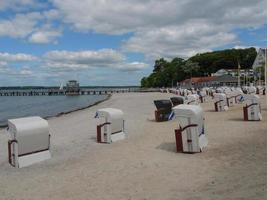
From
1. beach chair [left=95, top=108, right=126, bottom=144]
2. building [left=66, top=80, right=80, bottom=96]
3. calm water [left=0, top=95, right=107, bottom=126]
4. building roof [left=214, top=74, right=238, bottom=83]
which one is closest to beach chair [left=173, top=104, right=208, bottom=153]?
beach chair [left=95, top=108, right=126, bottom=144]

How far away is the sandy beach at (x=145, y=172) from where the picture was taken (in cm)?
755

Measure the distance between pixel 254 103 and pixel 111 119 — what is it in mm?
7622

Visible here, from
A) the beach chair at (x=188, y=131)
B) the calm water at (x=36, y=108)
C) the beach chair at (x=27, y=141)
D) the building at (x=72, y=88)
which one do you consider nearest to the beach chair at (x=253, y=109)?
the beach chair at (x=188, y=131)

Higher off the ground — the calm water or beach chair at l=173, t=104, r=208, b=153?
beach chair at l=173, t=104, r=208, b=153

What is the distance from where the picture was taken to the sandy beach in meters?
7.55

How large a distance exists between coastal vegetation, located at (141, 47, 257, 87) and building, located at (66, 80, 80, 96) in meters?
33.1

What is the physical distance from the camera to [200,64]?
15900 centimetres

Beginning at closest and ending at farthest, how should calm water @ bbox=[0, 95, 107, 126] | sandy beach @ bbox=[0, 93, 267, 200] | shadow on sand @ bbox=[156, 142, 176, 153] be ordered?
sandy beach @ bbox=[0, 93, 267, 200], shadow on sand @ bbox=[156, 142, 176, 153], calm water @ bbox=[0, 95, 107, 126]

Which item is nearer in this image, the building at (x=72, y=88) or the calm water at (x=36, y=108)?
the calm water at (x=36, y=108)

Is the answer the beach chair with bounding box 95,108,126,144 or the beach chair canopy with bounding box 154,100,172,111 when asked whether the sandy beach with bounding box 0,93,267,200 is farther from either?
the beach chair canopy with bounding box 154,100,172,111

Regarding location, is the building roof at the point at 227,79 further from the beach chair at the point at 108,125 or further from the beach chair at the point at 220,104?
the beach chair at the point at 108,125

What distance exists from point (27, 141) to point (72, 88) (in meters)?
136

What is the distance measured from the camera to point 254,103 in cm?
1891

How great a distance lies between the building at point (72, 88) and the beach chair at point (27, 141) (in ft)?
435
